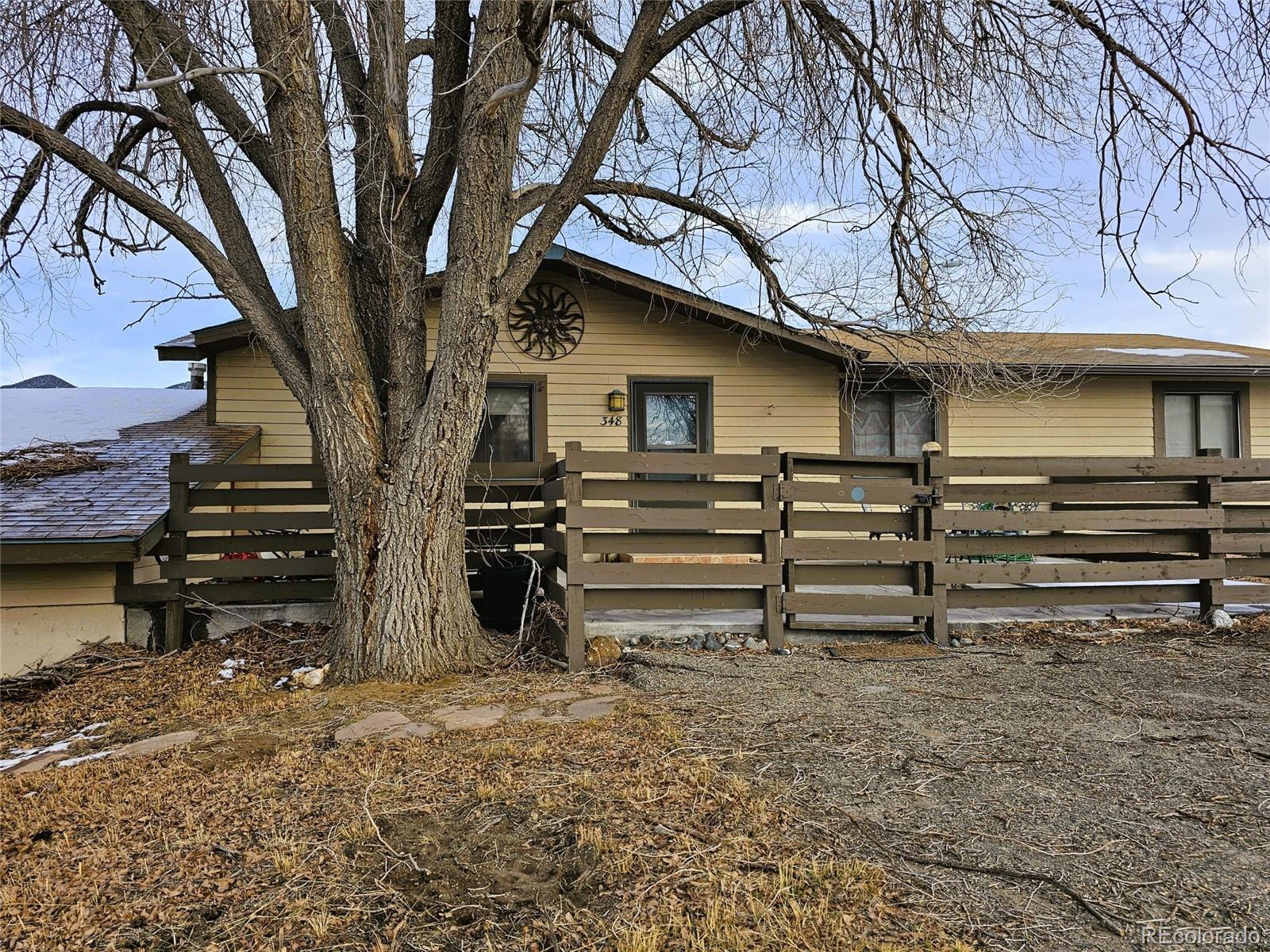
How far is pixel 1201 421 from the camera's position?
37.0 ft

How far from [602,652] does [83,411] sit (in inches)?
403

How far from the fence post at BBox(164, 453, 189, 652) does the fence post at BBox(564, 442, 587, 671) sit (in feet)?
10.6

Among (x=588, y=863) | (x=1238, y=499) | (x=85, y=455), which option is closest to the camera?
(x=588, y=863)

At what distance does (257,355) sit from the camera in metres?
8.76

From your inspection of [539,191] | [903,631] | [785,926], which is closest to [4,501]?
[539,191]

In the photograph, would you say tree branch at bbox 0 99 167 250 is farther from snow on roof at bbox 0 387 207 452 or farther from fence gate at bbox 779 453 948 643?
fence gate at bbox 779 453 948 643

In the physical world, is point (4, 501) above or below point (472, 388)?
below

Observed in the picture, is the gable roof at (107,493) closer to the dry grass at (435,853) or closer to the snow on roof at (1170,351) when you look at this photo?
the dry grass at (435,853)

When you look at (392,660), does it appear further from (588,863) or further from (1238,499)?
(1238,499)

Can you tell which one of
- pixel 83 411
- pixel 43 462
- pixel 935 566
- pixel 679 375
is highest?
pixel 679 375

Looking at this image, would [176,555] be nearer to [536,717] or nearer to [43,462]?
[43,462]

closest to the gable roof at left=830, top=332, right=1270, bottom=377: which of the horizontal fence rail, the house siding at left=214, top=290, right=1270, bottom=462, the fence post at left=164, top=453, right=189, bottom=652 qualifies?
the house siding at left=214, top=290, right=1270, bottom=462

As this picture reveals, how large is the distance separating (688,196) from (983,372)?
296cm

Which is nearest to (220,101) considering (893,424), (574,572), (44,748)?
(574,572)
